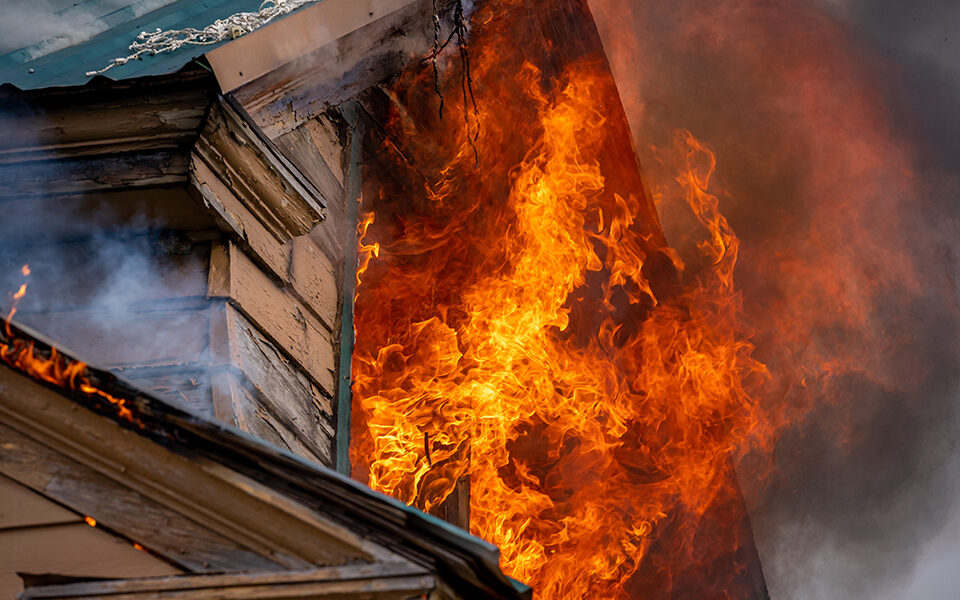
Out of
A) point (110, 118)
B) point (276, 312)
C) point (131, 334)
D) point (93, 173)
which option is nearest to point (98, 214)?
point (93, 173)

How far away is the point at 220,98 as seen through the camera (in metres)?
3.89

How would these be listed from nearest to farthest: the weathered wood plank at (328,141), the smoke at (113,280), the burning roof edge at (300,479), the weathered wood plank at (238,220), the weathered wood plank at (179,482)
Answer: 1. the burning roof edge at (300,479)
2. the weathered wood plank at (179,482)
3. the smoke at (113,280)
4. the weathered wood plank at (238,220)
5. the weathered wood plank at (328,141)

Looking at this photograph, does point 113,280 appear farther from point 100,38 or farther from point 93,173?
point 100,38

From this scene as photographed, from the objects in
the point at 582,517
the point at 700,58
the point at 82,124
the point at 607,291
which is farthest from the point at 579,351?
the point at 82,124

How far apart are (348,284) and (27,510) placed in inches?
111

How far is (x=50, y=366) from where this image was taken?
258cm

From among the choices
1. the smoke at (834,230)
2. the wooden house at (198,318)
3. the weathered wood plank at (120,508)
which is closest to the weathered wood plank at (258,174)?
the wooden house at (198,318)

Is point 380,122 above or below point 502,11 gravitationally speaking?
below

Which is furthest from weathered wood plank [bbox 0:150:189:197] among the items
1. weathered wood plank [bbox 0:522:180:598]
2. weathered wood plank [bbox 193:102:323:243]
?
weathered wood plank [bbox 0:522:180:598]

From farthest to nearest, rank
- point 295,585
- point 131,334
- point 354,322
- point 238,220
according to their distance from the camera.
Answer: point 354,322
point 238,220
point 131,334
point 295,585

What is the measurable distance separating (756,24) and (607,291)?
352cm

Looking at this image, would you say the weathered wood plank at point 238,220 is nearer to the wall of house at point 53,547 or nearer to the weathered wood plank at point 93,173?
the weathered wood plank at point 93,173

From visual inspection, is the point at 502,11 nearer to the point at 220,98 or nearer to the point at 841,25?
the point at 220,98

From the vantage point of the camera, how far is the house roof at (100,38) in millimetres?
4305
